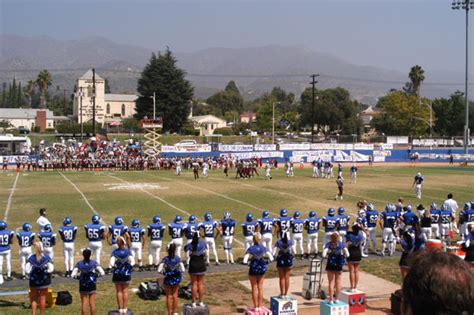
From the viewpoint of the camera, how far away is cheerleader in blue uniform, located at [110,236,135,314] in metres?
11.4

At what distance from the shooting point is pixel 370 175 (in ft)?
155

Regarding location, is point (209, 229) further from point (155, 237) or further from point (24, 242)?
point (24, 242)

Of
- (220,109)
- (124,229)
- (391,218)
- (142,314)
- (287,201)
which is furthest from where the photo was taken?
(220,109)

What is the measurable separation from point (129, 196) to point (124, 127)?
68915mm

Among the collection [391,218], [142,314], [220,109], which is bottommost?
[142,314]

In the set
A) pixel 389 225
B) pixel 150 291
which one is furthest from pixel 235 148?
pixel 150 291

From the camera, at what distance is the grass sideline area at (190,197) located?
47.9 ft

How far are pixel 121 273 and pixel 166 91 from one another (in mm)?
86394

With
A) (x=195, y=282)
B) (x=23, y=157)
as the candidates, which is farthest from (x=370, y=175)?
(x=195, y=282)

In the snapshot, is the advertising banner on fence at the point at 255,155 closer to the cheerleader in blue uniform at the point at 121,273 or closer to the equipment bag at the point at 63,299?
the equipment bag at the point at 63,299

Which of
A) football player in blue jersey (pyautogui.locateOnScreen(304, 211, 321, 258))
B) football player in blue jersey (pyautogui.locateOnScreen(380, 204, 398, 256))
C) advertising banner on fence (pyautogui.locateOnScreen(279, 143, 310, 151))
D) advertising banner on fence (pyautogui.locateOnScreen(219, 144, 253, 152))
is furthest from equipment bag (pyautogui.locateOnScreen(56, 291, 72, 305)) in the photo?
advertising banner on fence (pyautogui.locateOnScreen(279, 143, 310, 151))

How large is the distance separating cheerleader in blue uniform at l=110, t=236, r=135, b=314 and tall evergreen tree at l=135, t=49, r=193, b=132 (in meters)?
83.7

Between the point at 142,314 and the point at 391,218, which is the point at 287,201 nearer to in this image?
the point at 391,218

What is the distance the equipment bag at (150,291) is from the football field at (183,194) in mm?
4360
